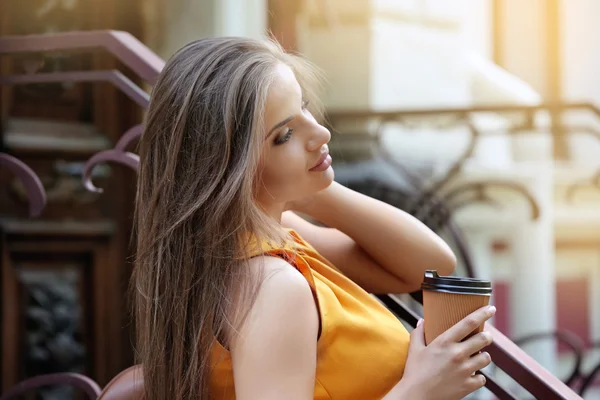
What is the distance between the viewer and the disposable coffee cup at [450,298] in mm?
1107

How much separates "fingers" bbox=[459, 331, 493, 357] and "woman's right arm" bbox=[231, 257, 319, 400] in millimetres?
202

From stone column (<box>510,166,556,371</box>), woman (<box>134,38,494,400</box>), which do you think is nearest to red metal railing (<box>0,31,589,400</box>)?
woman (<box>134,38,494,400</box>)

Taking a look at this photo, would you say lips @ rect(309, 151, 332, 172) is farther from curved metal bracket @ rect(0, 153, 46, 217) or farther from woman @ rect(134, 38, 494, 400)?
curved metal bracket @ rect(0, 153, 46, 217)

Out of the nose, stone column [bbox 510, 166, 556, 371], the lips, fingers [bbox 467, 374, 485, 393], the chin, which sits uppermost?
the nose

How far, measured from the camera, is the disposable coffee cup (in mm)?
1107

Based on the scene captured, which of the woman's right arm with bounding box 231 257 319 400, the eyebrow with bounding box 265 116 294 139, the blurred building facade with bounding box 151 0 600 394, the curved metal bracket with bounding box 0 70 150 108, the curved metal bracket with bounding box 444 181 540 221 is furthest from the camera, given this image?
the blurred building facade with bounding box 151 0 600 394

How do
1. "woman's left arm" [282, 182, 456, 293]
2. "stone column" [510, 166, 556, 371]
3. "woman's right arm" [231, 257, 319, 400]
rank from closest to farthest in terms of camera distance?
"woman's right arm" [231, 257, 319, 400] < "woman's left arm" [282, 182, 456, 293] < "stone column" [510, 166, 556, 371]

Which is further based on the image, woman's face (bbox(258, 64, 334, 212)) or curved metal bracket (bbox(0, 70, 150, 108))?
curved metal bracket (bbox(0, 70, 150, 108))

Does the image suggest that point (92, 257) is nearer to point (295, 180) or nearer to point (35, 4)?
point (35, 4)

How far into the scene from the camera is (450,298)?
1.12 m

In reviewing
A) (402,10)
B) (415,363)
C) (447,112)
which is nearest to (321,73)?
(415,363)

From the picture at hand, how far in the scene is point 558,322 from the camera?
584 cm

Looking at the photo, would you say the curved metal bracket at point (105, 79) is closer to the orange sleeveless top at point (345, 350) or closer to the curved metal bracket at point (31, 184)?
the curved metal bracket at point (31, 184)

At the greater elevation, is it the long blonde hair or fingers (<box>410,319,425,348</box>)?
the long blonde hair
